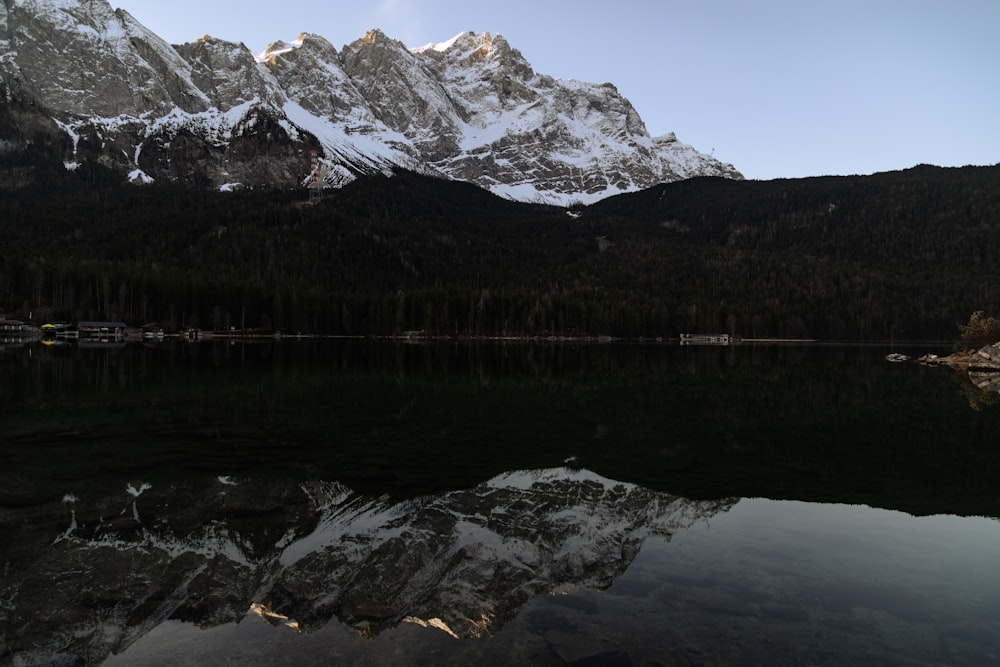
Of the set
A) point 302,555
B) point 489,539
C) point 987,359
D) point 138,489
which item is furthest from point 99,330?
point 987,359

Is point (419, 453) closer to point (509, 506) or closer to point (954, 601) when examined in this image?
point (509, 506)

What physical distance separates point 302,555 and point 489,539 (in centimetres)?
436

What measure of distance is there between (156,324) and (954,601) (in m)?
187

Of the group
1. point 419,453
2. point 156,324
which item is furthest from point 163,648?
point 156,324

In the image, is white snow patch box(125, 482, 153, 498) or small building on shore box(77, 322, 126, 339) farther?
small building on shore box(77, 322, 126, 339)

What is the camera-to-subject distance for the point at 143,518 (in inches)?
647

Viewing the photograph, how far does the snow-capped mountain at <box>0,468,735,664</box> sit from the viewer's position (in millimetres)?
11258

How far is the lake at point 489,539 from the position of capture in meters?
10.7

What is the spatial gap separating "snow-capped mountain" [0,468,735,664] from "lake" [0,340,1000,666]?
7 centimetres

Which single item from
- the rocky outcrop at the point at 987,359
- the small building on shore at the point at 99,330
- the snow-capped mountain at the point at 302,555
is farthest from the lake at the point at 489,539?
the small building on shore at the point at 99,330

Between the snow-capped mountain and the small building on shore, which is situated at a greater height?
the snow-capped mountain

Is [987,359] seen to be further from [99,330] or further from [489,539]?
[99,330]

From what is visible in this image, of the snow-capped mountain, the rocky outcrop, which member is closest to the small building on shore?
the snow-capped mountain

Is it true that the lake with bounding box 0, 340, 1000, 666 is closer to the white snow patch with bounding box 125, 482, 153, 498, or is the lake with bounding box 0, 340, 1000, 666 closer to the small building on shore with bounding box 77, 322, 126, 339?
the white snow patch with bounding box 125, 482, 153, 498
